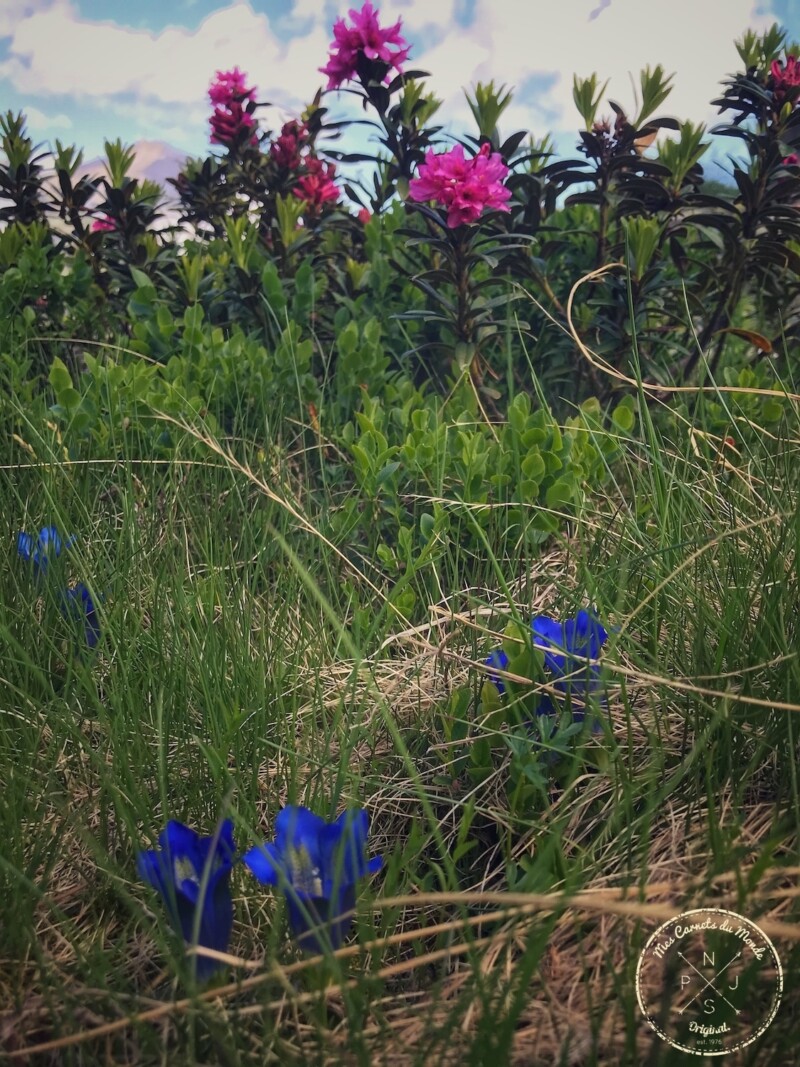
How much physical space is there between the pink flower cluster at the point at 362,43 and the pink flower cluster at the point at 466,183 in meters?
0.87

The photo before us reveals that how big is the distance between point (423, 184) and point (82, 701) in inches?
69.2

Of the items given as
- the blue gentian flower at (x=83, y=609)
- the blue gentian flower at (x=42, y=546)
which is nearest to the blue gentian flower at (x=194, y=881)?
the blue gentian flower at (x=83, y=609)

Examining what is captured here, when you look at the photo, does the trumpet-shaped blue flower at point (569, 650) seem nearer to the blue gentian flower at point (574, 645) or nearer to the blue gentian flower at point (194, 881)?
the blue gentian flower at point (574, 645)

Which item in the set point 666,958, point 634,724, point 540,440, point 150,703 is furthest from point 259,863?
point 540,440

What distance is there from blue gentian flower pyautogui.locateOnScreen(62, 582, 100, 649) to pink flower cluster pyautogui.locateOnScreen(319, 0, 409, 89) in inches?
91.7

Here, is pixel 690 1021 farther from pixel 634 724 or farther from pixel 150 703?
pixel 150 703

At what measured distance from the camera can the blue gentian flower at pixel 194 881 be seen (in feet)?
3.21

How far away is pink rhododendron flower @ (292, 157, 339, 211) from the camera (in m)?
3.81

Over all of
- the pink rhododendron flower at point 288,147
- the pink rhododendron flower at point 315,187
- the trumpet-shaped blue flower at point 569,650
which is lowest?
the trumpet-shaped blue flower at point 569,650

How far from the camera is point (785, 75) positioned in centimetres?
279

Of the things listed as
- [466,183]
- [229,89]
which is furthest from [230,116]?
[466,183]

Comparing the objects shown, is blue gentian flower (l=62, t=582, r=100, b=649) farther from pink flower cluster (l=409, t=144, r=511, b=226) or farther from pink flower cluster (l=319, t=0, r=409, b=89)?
pink flower cluster (l=319, t=0, r=409, b=89)

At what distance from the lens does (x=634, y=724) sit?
1471 mm

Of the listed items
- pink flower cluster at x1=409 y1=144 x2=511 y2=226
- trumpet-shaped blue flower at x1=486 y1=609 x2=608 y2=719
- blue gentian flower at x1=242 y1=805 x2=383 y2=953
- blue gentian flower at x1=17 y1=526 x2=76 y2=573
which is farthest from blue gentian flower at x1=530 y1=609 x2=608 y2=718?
pink flower cluster at x1=409 y1=144 x2=511 y2=226
